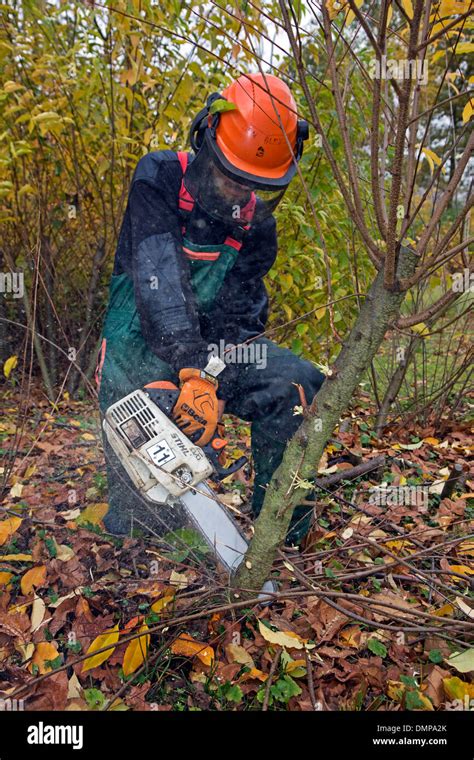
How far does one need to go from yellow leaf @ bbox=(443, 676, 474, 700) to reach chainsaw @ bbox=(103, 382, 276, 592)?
652 mm

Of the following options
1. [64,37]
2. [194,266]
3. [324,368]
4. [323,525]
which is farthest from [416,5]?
[64,37]

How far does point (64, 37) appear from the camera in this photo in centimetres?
370

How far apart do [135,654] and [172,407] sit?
856 mm

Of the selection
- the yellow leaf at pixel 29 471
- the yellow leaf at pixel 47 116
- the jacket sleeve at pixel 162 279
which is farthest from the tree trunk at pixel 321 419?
the yellow leaf at pixel 47 116

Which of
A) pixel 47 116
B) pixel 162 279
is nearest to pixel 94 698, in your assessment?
pixel 162 279

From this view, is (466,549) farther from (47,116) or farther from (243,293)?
(47,116)

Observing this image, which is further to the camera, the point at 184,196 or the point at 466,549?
the point at 184,196

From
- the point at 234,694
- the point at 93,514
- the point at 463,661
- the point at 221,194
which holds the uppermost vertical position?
the point at 221,194

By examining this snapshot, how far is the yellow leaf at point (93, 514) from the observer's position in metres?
2.62

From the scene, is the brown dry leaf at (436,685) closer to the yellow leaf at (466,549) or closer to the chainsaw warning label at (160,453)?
the yellow leaf at (466,549)

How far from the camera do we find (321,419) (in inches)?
63.5

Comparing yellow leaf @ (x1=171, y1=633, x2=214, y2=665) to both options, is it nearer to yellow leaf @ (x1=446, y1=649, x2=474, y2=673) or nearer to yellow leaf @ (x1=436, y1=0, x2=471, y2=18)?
yellow leaf @ (x1=446, y1=649, x2=474, y2=673)

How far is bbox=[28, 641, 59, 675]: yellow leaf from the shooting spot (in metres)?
1.80

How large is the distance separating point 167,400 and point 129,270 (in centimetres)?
75
